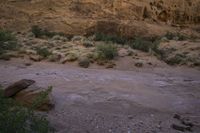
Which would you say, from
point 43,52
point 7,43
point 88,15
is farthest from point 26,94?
point 88,15

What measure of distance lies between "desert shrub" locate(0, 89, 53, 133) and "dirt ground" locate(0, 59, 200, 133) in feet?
2.42

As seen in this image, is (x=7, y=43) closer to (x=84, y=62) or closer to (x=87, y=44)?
(x=84, y=62)

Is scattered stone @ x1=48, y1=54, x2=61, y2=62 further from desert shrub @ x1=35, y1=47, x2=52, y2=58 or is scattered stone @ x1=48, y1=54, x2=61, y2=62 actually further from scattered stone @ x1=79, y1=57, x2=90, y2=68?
scattered stone @ x1=79, y1=57, x2=90, y2=68

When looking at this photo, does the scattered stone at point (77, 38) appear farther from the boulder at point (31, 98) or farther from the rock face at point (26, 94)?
the boulder at point (31, 98)

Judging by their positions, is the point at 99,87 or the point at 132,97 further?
the point at 99,87

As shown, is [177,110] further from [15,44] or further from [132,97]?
[15,44]

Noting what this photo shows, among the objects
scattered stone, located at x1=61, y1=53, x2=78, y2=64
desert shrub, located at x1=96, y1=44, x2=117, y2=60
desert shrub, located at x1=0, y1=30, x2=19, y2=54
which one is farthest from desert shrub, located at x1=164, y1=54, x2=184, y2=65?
desert shrub, located at x1=0, y1=30, x2=19, y2=54

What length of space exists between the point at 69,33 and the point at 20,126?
11835 mm

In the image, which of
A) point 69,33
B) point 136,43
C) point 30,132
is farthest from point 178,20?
point 30,132

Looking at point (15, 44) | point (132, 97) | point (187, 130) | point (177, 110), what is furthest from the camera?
point (15, 44)

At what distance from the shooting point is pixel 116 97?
7.78m

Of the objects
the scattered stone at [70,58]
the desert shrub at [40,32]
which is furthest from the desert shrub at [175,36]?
the scattered stone at [70,58]

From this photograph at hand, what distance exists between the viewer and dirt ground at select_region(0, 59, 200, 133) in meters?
6.11

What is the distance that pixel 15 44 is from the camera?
1312 centimetres
